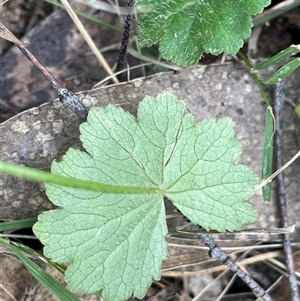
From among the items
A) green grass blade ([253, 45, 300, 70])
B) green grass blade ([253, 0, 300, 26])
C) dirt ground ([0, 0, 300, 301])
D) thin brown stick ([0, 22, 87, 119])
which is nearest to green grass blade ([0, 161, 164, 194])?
thin brown stick ([0, 22, 87, 119])

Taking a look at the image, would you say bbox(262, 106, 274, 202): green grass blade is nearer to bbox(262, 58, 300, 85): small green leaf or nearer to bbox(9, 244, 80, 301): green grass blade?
bbox(262, 58, 300, 85): small green leaf

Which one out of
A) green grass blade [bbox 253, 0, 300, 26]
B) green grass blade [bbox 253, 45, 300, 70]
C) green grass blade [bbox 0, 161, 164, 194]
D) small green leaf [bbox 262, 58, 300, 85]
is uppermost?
green grass blade [bbox 0, 161, 164, 194]

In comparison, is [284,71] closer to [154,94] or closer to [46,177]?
[154,94]

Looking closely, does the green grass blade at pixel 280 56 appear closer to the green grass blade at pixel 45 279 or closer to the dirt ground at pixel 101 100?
the dirt ground at pixel 101 100

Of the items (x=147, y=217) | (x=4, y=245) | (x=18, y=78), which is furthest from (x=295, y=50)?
(x=4, y=245)

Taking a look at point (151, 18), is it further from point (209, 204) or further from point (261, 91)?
point (209, 204)

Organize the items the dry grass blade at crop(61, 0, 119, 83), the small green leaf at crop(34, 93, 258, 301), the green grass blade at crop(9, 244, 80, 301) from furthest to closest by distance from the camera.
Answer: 1. the dry grass blade at crop(61, 0, 119, 83)
2. the green grass blade at crop(9, 244, 80, 301)
3. the small green leaf at crop(34, 93, 258, 301)
